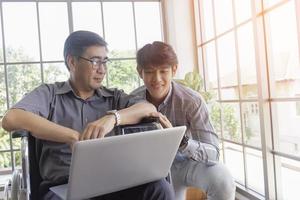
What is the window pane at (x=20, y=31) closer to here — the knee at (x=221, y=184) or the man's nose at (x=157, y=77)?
the man's nose at (x=157, y=77)

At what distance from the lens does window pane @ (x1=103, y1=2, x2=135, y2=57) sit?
3488 mm

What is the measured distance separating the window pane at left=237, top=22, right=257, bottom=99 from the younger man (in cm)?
98

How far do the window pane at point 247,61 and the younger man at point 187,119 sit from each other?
0.98 m

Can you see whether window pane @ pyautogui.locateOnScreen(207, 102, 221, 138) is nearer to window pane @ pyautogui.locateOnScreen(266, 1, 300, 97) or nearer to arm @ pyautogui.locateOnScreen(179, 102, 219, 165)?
window pane @ pyautogui.locateOnScreen(266, 1, 300, 97)

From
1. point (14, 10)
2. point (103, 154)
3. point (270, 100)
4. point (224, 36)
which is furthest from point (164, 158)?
point (14, 10)

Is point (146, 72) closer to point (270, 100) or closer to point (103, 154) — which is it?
point (103, 154)

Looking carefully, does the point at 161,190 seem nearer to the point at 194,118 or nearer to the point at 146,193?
the point at 146,193

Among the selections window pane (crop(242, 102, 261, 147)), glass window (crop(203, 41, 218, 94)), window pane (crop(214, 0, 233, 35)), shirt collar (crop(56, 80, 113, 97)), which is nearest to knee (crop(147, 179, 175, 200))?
shirt collar (crop(56, 80, 113, 97))

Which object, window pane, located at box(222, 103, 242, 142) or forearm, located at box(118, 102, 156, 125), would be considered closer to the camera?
forearm, located at box(118, 102, 156, 125)

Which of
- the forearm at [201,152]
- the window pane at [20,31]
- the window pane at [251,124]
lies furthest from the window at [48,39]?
the forearm at [201,152]

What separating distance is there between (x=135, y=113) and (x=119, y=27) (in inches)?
96.1

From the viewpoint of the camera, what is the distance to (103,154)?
93 cm

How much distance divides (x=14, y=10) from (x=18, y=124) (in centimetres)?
248

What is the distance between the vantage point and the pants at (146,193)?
1139 mm
